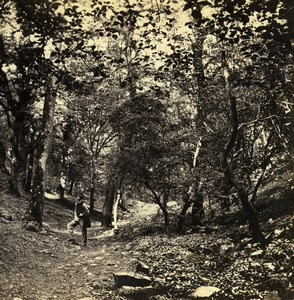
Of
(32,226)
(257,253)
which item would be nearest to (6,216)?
(32,226)

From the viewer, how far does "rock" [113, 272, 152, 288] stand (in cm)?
755

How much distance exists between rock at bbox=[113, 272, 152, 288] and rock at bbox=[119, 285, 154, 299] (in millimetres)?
136

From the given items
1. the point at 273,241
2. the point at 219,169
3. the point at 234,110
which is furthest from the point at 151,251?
the point at 234,110

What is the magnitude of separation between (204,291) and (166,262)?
2580 mm

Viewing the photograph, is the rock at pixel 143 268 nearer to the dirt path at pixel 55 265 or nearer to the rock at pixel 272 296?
the dirt path at pixel 55 265

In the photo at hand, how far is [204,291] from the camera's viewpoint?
680 cm

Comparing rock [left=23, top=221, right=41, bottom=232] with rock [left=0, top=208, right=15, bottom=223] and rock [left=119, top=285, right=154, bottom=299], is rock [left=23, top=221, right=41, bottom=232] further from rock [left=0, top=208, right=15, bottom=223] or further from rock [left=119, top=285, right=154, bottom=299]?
rock [left=119, top=285, right=154, bottom=299]

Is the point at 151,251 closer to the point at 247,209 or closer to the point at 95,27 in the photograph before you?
the point at 247,209

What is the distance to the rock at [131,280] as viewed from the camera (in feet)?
24.8

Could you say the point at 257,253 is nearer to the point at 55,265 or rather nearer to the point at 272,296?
the point at 272,296

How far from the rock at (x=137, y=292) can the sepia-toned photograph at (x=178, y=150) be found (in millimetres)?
35

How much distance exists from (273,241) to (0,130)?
2380 cm

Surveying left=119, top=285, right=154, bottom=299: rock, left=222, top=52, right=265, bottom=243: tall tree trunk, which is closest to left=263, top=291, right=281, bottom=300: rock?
left=119, top=285, right=154, bottom=299: rock

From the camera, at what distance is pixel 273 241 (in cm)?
812
